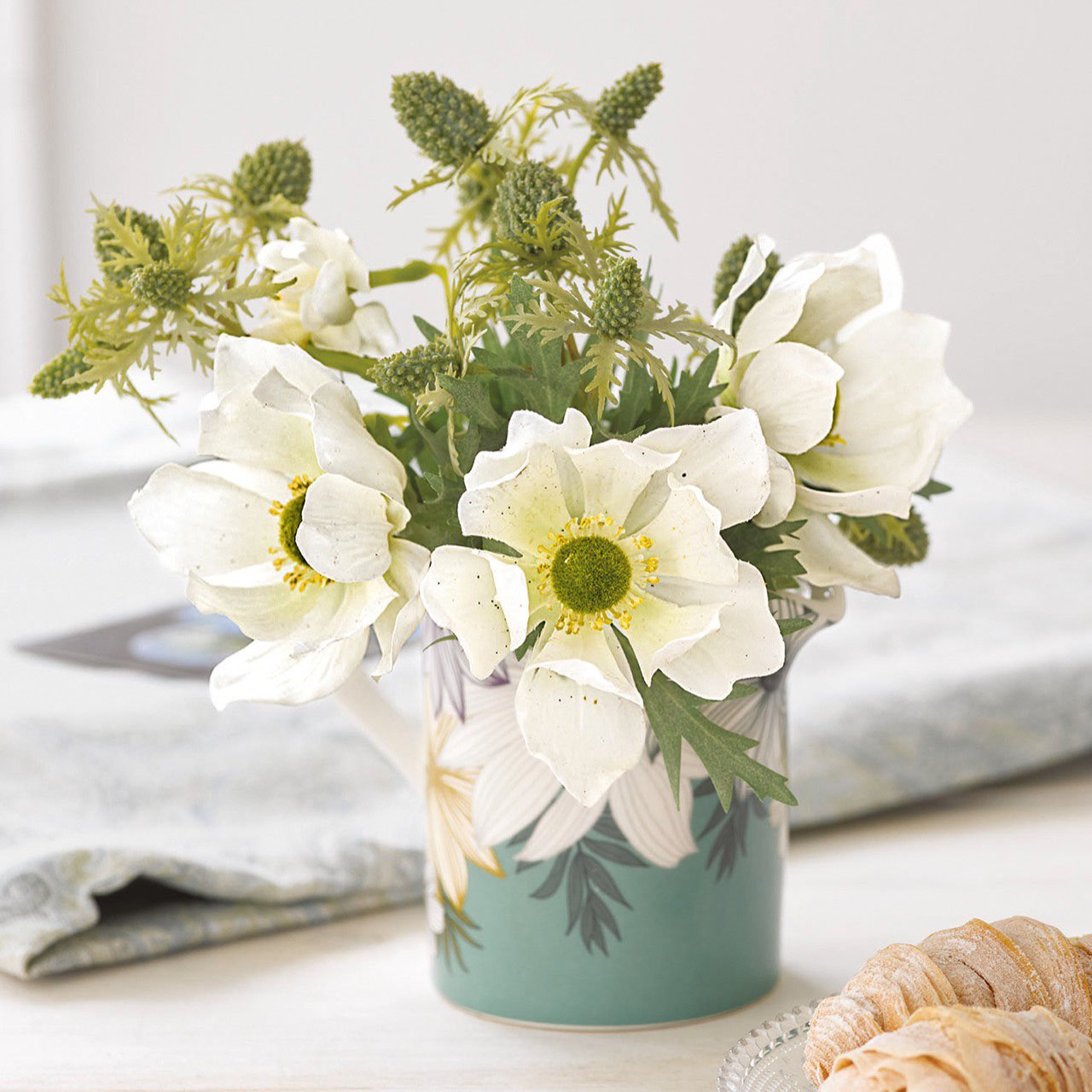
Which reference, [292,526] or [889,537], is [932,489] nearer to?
[889,537]

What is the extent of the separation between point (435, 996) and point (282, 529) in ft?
0.75

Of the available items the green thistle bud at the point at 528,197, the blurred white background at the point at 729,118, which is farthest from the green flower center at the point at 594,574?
the blurred white background at the point at 729,118

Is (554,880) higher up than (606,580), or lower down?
lower down

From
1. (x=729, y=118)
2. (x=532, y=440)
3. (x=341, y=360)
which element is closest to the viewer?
(x=532, y=440)

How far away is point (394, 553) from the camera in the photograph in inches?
19.3

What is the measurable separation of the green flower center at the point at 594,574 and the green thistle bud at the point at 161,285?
153 mm

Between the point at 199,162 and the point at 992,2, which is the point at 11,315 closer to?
the point at 199,162

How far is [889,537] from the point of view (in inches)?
23.2

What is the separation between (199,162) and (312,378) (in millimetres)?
3206

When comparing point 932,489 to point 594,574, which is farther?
point 932,489

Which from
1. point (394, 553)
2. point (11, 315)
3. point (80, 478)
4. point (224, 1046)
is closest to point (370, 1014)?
point (224, 1046)

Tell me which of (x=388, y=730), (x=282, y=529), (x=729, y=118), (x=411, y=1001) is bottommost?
(x=411, y=1001)

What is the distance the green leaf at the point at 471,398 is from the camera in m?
0.48

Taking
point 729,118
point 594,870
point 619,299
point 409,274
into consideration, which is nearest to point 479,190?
point 409,274
